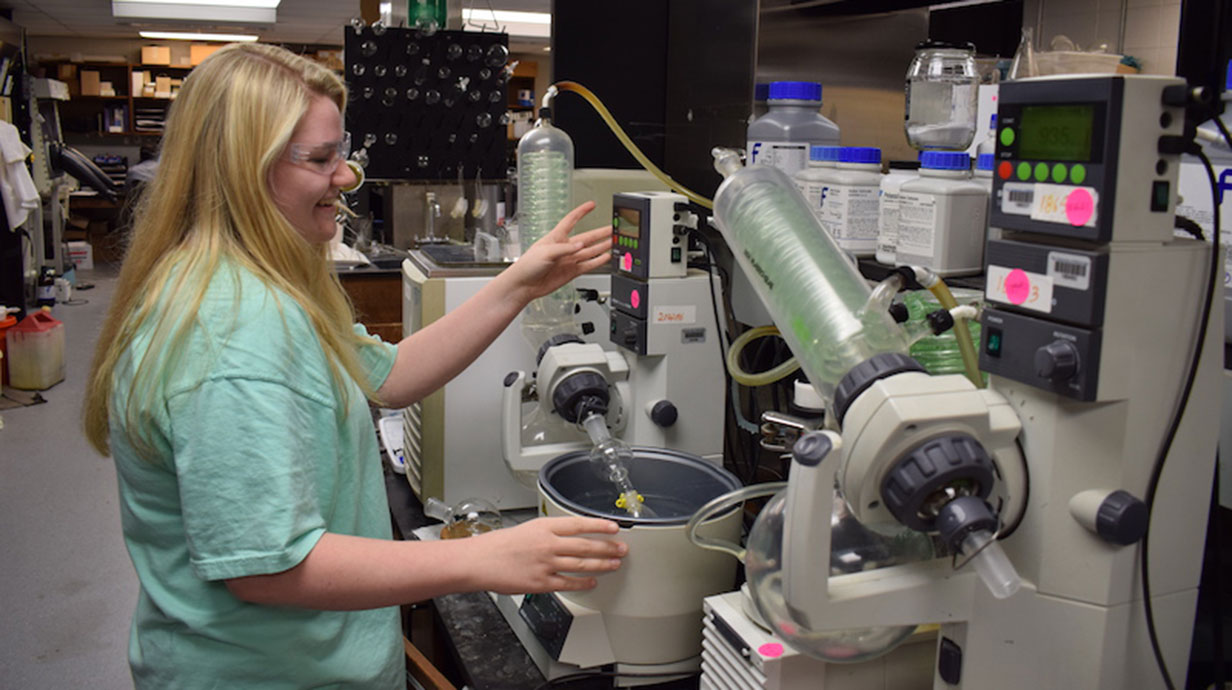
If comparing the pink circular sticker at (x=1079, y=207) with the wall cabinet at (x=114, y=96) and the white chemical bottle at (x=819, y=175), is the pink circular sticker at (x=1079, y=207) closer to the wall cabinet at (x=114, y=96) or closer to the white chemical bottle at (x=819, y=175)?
the white chemical bottle at (x=819, y=175)

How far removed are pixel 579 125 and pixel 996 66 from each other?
1159 millimetres

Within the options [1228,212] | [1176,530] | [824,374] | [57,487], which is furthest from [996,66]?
[57,487]

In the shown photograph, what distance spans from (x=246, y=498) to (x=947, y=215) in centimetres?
92

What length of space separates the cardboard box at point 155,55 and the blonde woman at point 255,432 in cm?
1211

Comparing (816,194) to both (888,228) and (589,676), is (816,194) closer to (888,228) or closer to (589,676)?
(888,228)

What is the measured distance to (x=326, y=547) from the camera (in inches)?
39.0

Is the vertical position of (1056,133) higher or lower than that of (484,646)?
higher

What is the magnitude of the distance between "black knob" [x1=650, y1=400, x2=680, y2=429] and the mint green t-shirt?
0.56 m

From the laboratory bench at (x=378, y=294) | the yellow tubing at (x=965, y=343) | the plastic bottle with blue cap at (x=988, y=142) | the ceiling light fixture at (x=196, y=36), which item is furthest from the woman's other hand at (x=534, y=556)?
the ceiling light fixture at (x=196, y=36)

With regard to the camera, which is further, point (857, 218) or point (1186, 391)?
point (857, 218)

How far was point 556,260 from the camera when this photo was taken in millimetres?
1571

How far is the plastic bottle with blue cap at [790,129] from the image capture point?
5.70 ft

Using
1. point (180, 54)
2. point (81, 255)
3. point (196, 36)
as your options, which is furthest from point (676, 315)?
point (180, 54)

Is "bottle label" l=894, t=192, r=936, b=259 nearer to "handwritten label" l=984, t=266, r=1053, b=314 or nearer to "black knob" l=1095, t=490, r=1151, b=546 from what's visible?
"handwritten label" l=984, t=266, r=1053, b=314
